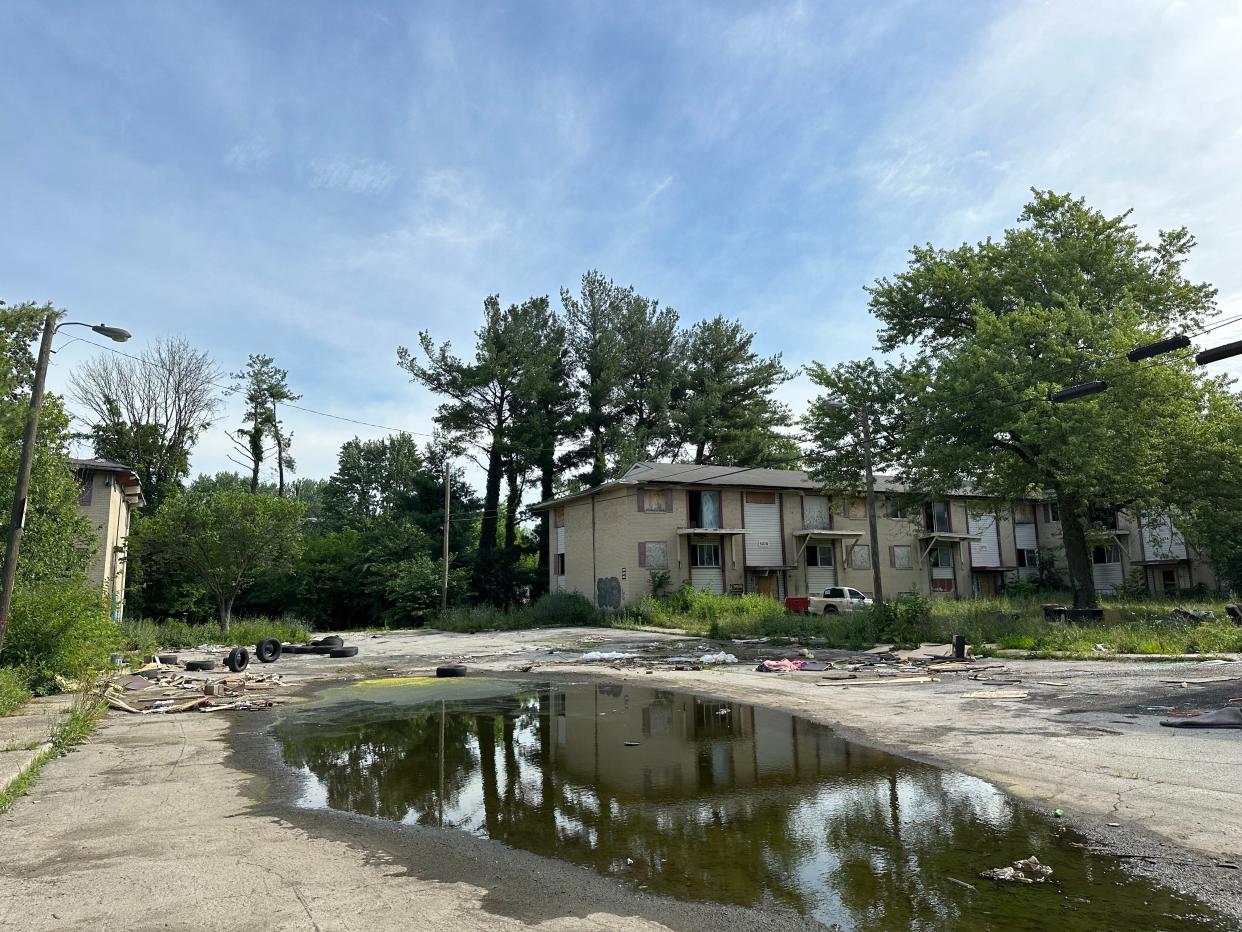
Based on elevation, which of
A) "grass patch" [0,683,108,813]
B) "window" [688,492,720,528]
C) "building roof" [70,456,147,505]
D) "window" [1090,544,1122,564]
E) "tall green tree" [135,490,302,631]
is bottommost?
"grass patch" [0,683,108,813]

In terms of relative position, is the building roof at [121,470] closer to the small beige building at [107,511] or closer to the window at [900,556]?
the small beige building at [107,511]

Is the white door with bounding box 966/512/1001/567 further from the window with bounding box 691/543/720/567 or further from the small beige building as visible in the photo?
the small beige building

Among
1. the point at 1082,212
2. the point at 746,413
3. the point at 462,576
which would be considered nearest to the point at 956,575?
the point at 746,413

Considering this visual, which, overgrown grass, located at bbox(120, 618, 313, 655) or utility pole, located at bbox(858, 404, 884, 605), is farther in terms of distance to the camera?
overgrown grass, located at bbox(120, 618, 313, 655)

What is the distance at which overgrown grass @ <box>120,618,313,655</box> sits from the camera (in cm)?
2678

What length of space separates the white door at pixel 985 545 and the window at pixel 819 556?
10.4 m

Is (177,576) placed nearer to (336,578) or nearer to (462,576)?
(336,578)

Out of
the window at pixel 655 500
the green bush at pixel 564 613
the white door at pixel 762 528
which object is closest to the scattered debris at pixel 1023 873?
the green bush at pixel 564 613

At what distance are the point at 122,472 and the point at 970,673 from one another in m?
34.2

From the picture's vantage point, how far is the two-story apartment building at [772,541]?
3903 cm

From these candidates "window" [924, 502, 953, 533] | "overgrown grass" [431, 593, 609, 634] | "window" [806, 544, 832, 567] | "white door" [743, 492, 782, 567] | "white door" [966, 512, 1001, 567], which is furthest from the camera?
"white door" [966, 512, 1001, 567]

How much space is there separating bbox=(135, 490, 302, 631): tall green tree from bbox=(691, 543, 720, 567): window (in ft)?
62.7

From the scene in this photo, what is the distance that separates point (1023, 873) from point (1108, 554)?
5495 centimetres

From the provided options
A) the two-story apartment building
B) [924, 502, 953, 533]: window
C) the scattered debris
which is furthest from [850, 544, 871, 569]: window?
the scattered debris
